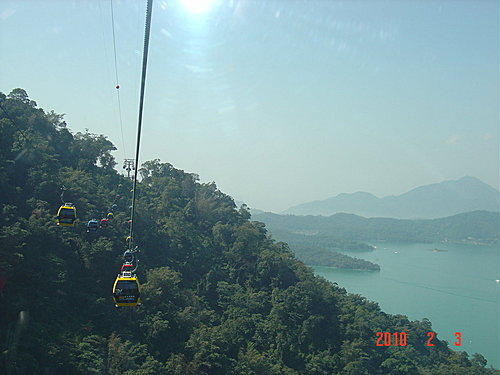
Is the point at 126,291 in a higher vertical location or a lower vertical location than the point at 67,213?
lower

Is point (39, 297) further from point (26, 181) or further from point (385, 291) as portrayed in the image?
point (385, 291)

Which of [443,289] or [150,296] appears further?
[443,289]

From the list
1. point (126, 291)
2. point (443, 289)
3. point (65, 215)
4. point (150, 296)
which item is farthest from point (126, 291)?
point (443, 289)

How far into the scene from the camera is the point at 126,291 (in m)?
7.14

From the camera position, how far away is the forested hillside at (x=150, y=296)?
13.4 meters

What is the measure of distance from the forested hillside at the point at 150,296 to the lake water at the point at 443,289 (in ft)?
54.9

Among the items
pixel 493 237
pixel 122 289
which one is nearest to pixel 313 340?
pixel 122 289

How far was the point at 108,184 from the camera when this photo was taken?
2503 cm

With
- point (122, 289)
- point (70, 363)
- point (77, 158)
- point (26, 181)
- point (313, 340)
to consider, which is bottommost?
point (313, 340)

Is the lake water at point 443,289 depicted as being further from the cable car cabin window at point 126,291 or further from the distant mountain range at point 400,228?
the cable car cabin window at point 126,291

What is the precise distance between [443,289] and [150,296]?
160 feet

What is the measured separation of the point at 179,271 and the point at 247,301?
13.6 ft
